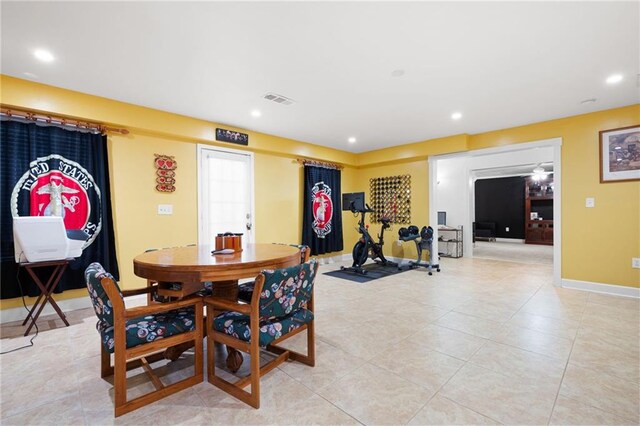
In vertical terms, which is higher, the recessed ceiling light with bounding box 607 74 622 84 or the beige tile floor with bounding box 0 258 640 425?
the recessed ceiling light with bounding box 607 74 622 84

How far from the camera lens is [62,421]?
1.53 metres

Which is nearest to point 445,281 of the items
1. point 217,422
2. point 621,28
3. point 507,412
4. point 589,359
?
point 589,359

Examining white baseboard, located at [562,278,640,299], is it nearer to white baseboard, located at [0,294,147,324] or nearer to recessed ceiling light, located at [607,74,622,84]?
recessed ceiling light, located at [607,74,622,84]

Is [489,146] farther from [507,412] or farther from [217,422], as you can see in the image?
[217,422]

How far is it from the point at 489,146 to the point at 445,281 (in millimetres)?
2488

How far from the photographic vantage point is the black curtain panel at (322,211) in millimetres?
5852

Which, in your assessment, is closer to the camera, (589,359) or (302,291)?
(302,291)

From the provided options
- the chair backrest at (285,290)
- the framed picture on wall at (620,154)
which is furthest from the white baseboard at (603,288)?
the chair backrest at (285,290)

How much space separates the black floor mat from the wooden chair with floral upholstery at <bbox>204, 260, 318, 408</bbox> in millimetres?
2940

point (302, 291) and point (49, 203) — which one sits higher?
point (49, 203)

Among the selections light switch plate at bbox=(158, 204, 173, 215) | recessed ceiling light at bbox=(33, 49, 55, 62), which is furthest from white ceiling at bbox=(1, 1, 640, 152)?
light switch plate at bbox=(158, 204, 173, 215)

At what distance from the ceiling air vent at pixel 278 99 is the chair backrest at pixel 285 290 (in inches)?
94.9

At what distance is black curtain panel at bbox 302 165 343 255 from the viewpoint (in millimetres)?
5852

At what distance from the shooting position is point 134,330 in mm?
1624
